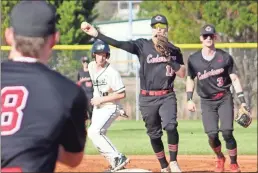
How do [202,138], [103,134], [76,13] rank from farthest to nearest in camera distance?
[76,13]
[202,138]
[103,134]

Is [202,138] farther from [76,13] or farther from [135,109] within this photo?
[76,13]

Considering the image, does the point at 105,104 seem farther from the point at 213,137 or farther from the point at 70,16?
the point at 70,16

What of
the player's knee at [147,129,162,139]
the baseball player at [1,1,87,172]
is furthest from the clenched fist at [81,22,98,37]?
the baseball player at [1,1,87,172]

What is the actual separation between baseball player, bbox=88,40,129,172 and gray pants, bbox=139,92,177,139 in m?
0.39

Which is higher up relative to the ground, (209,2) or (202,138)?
(209,2)

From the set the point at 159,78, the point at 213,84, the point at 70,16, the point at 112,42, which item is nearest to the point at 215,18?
the point at 70,16

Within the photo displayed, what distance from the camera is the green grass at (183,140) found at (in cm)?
1591

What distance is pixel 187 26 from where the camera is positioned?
98.3ft

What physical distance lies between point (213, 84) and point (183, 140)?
588cm

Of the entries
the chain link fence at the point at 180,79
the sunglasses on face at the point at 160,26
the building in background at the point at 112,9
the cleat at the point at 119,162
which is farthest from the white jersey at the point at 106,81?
the building in background at the point at 112,9

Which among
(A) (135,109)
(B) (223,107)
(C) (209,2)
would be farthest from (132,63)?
(B) (223,107)

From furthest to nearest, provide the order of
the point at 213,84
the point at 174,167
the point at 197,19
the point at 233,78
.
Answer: the point at 197,19 < the point at 213,84 < the point at 233,78 < the point at 174,167

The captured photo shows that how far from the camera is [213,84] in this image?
1165 cm

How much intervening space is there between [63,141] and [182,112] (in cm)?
2065
